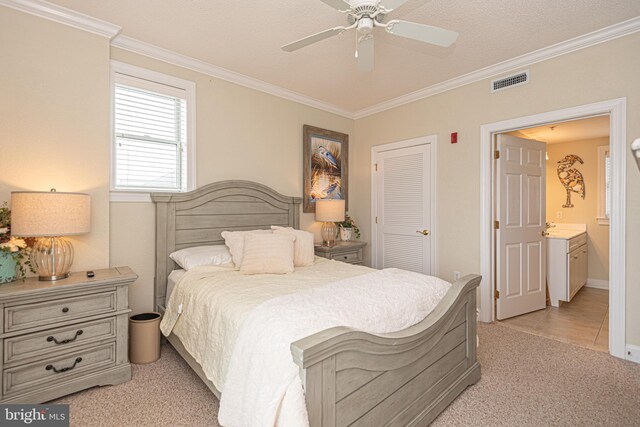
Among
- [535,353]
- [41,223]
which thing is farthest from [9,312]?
[535,353]

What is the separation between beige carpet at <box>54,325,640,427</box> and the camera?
6.11 ft

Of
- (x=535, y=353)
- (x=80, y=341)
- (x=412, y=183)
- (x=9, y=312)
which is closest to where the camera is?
(x=9, y=312)

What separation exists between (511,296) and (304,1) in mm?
3551

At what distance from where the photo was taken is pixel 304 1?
2.21 meters

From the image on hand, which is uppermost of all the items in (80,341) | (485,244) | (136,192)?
(136,192)

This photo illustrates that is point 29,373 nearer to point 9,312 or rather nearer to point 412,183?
point 9,312

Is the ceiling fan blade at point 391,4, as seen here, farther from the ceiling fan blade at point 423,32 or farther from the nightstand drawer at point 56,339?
the nightstand drawer at point 56,339

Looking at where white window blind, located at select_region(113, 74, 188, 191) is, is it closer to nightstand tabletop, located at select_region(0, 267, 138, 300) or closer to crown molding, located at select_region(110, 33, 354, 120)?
crown molding, located at select_region(110, 33, 354, 120)

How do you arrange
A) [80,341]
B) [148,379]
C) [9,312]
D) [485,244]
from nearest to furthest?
[9,312] < [80,341] < [148,379] < [485,244]

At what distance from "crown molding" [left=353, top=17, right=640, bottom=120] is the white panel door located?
69 centimetres

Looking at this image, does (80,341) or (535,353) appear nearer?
(80,341)

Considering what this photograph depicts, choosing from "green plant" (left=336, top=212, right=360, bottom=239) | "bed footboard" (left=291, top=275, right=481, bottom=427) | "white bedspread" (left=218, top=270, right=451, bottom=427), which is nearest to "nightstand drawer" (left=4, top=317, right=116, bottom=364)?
"white bedspread" (left=218, top=270, right=451, bottom=427)

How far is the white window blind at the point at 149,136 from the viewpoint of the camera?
9.08 feet

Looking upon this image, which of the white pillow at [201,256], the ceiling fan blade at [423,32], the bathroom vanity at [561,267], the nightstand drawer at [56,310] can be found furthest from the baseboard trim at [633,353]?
the nightstand drawer at [56,310]
